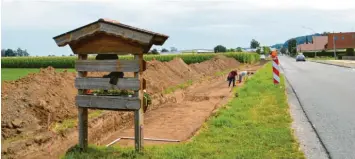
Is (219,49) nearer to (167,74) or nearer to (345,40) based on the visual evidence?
(345,40)

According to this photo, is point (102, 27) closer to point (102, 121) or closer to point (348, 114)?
point (102, 121)

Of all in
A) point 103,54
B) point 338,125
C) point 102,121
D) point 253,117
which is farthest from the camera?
point 102,121

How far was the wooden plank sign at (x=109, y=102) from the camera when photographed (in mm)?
6137

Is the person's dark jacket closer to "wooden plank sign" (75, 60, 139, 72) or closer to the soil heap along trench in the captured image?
"wooden plank sign" (75, 60, 139, 72)

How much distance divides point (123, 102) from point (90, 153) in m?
1.00

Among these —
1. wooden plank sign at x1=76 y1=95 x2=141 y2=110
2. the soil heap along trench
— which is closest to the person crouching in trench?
wooden plank sign at x1=76 y1=95 x2=141 y2=110

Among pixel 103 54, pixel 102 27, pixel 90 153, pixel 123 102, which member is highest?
pixel 102 27

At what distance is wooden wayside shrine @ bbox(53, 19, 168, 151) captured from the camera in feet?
19.6

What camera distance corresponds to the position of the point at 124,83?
6199mm

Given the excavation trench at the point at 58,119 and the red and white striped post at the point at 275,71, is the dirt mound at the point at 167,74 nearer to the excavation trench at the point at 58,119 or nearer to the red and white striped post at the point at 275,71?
the excavation trench at the point at 58,119

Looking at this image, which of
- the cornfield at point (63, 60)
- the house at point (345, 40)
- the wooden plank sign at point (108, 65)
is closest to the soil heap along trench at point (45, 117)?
the wooden plank sign at point (108, 65)

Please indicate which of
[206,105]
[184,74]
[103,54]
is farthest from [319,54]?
[103,54]

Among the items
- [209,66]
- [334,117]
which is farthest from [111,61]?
[209,66]

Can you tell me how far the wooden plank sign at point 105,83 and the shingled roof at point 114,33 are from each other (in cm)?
65
